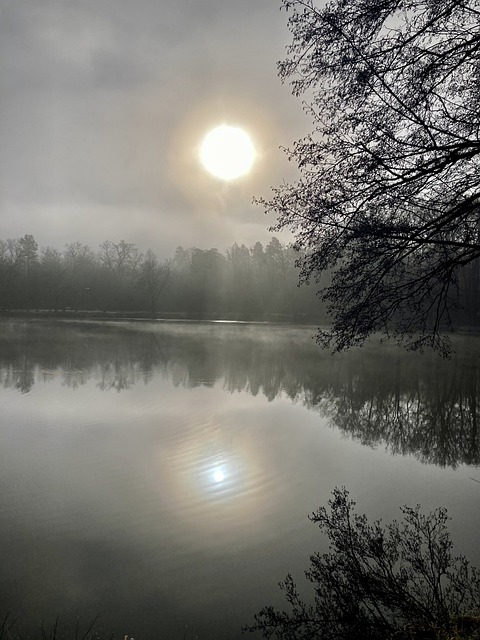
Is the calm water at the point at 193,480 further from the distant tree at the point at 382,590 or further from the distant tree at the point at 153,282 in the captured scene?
the distant tree at the point at 153,282

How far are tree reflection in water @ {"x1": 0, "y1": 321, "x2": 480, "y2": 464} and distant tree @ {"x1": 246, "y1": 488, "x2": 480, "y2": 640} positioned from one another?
343 cm

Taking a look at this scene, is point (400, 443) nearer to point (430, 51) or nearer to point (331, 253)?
point (331, 253)

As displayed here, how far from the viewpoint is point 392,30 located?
5.05 meters

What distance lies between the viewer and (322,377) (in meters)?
17.4

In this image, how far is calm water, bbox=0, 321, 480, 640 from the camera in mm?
4258

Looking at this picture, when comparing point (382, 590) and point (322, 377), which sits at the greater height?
point (322, 377)

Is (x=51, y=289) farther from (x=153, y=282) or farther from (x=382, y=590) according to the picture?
(x=382, y=590)

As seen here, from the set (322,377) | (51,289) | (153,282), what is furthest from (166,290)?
(322,377)

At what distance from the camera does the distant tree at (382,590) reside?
12.4 feet

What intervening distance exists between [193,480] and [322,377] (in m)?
11.1

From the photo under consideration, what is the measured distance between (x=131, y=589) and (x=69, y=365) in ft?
46.8

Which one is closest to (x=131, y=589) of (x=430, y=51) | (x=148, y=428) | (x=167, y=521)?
(x=167, y=521)

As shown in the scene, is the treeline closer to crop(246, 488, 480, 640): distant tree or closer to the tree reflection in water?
the tree reflection in water

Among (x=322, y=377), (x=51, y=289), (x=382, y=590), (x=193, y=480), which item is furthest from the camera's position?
(x=51, y=289)
